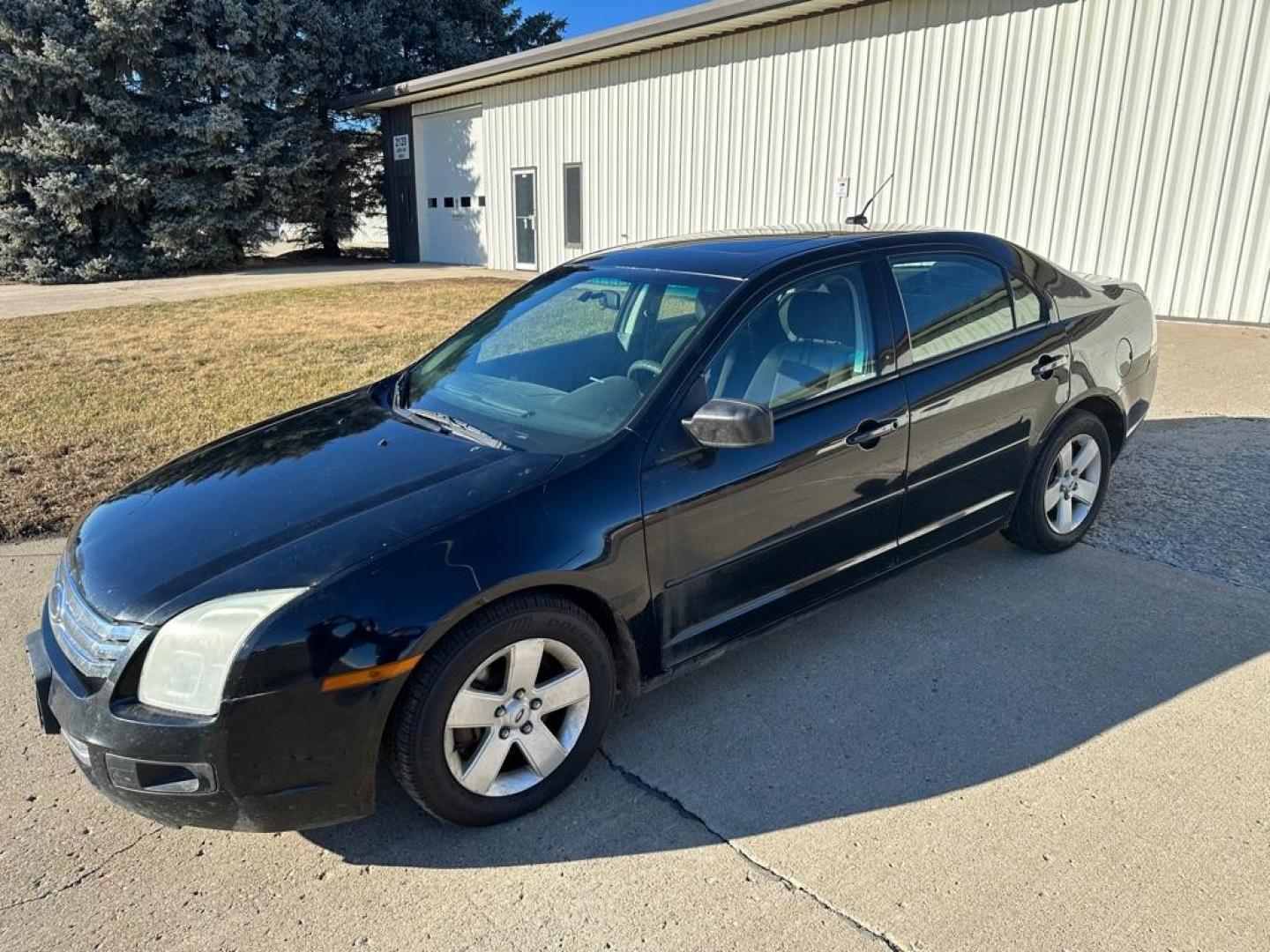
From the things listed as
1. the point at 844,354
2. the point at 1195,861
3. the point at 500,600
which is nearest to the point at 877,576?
the point at 844,354

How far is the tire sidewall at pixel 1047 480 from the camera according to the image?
4.20 meters

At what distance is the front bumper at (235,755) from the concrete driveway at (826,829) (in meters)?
0.27

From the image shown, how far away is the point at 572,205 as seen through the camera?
17.6m

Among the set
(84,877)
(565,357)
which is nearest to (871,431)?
(565,357)

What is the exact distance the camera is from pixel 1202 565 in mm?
4297

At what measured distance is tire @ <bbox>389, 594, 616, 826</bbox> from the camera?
2.45 metres

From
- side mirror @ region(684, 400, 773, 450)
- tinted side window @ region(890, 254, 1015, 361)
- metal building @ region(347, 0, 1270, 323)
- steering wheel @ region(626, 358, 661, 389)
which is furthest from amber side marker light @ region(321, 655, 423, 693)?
metal building @ region(347, 0, 1270, 323)

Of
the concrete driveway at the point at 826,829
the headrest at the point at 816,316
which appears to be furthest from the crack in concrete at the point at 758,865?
the headrest at the point at 816,316

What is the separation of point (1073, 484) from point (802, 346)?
189cm

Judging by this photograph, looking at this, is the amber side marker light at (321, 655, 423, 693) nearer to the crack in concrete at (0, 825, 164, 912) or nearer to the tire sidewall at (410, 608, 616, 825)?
the tire sidewall at (410, 608, 616, 825)

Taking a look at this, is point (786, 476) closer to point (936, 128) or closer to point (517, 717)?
point (517, 717)

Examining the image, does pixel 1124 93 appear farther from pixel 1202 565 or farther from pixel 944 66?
pixel 1202 565

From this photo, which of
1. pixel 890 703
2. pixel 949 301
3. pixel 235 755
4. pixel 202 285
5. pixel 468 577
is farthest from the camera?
pixel 202 285

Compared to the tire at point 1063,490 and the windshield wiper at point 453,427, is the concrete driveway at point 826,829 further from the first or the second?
the windshield wiper at point 453,427
